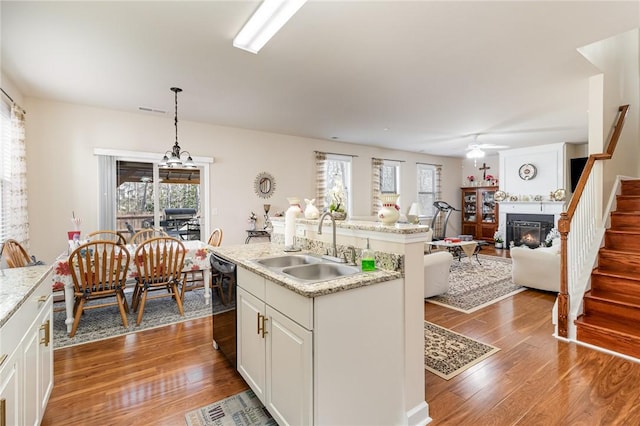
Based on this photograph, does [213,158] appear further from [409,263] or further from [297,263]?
[409,263]

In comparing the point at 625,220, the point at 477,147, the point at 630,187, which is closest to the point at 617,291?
the point at 625,220

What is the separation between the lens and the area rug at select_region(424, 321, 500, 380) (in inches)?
96.1

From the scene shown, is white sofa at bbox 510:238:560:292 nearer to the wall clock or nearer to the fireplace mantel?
the fireplace mantel

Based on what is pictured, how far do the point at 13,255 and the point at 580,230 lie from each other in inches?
217

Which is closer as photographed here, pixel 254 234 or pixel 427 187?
pixel 254 234

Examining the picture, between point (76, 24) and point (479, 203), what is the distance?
379 inches

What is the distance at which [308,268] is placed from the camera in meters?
2.18

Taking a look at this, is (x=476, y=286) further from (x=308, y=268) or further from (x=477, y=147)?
(x=308, y=268)

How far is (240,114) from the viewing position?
484 cm

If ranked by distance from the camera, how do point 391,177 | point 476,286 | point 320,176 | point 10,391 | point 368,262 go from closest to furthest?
point 10,391
point 368,262
point 476,286
point 320,176
point 391,177

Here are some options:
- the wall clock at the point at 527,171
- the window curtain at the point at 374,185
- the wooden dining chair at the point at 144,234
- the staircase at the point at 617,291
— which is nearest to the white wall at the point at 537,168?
the wall clock at the point at 527,171

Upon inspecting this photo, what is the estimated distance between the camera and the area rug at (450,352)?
2441 mm

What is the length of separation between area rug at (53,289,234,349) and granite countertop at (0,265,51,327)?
121 centimetres

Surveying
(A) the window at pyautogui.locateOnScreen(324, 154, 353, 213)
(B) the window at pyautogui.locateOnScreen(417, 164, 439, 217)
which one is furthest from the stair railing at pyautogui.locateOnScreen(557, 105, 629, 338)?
(B) the window at pyautogui.locateOnScreen(417, 164, 439, 217)
